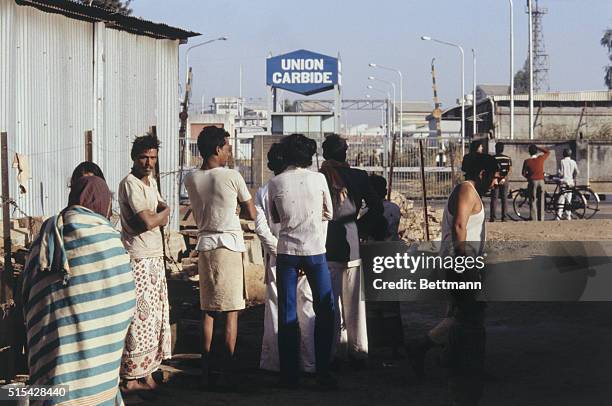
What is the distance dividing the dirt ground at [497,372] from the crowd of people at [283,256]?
0.18m

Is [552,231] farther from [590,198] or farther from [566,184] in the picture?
[590,198]

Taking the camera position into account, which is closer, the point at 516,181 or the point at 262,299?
the point at 262,299

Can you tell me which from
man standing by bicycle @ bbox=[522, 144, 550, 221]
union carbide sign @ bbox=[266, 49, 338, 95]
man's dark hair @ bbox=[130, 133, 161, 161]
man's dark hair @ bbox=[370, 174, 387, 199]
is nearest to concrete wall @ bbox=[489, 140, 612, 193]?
man standing by bicycle @ bbox=[522, 144, 550, 221]

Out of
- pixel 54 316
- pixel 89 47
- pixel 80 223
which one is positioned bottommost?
pixel 54 316

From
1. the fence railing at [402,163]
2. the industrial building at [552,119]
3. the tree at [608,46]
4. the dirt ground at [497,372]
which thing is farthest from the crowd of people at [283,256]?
the tree at [608,46]

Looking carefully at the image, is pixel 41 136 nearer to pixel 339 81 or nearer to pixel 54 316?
pixel 54 316

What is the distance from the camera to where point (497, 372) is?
8.31 meters

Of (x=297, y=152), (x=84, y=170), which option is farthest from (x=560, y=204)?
(x=84, y=170)

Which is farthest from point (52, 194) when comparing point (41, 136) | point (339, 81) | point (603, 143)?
point (339, 81)

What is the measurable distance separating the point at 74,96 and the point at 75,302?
444 inches

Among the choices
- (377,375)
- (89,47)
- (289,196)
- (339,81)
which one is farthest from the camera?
(339,81)

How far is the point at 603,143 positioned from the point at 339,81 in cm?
1429

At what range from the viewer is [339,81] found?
156 feet

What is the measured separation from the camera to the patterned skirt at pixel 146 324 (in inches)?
290
